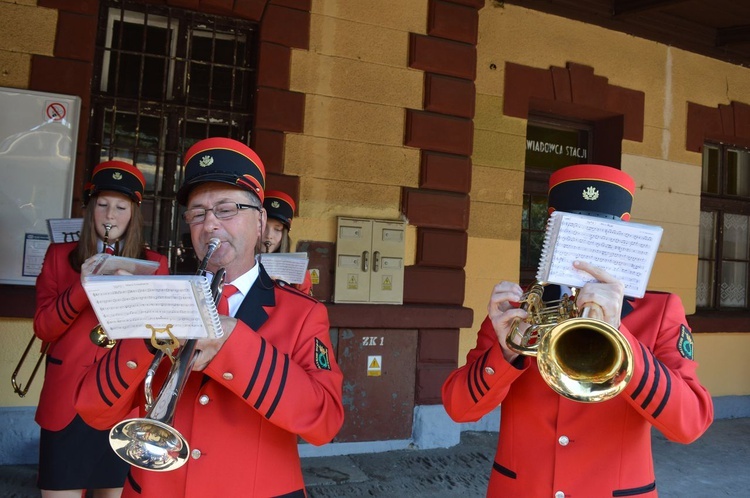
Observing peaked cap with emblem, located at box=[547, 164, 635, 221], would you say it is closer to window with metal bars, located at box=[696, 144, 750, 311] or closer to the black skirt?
the black skirt

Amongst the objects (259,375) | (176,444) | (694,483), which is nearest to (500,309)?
(259,375)

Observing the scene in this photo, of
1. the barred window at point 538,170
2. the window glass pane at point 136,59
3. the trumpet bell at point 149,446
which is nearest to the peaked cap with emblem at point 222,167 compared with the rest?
the trumpet bell at point 149,446

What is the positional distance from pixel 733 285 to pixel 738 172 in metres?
1.38

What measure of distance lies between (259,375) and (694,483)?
455 centimetres

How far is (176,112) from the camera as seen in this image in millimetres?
4727

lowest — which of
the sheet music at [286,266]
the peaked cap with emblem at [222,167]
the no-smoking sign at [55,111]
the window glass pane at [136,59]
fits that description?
the sheet music at [286,266]

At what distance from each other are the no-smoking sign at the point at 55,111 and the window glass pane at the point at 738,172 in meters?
7.12

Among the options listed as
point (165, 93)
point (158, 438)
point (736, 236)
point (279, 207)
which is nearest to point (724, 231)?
point (736, 236)

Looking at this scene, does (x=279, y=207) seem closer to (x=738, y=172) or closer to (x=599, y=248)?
(x=599, y=248)

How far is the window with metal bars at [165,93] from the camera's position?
4566 mm

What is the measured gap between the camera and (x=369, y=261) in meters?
4.98

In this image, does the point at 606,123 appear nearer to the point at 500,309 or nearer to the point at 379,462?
the point at 379,462

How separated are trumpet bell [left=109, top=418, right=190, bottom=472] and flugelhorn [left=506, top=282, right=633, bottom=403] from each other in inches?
32.7

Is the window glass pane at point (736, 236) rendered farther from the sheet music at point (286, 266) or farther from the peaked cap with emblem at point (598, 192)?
the peaked cap with emblem at point (598, 192)
